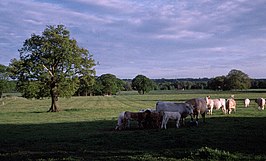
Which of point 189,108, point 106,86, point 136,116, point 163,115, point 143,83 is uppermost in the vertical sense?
point 143,83

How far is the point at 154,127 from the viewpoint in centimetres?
1884

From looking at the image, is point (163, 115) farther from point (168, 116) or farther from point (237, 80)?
point (237, 80)

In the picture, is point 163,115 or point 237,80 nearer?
point 163,115

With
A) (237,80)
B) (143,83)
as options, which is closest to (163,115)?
(237,80)

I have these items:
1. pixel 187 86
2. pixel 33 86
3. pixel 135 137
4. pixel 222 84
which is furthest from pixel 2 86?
pixel 187 86

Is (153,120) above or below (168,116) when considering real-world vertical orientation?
below

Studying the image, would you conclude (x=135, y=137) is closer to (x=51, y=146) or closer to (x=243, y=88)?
(x=51, y=146)

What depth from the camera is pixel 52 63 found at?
38.3 metres

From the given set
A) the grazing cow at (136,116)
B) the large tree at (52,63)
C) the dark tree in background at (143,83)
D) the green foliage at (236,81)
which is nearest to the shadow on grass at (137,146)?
the grazing cow at (136,116)

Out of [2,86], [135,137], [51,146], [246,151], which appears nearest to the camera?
[246,151]

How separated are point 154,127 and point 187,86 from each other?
15987cm

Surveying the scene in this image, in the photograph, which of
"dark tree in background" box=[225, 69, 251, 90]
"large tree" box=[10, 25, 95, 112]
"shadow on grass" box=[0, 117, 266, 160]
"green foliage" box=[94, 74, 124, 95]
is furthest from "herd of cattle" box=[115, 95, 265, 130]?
"green foliage" box=[94, 74, 124, 95]

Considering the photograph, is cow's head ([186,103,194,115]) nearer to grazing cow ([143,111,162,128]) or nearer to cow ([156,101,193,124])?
cow ([156,101,193,124])

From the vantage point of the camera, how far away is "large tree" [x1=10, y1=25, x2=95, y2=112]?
37.5 meters
